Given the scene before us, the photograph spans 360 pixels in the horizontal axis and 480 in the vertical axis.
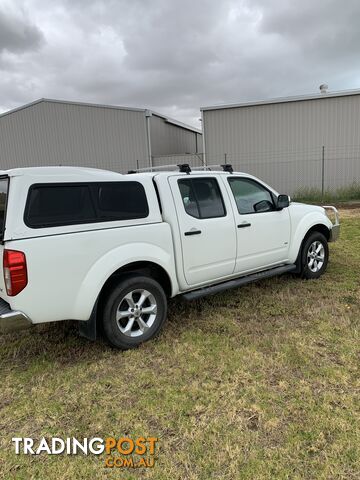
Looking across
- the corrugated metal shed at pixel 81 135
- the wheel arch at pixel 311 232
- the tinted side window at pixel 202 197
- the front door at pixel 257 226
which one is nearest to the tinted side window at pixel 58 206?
the tinted side window at pixel 202 197

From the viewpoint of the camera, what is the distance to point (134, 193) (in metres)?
3.72

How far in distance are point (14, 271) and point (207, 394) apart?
1833 millimetres

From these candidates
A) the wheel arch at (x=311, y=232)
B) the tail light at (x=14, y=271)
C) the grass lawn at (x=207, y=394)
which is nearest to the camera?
the grass lawn at (x=207, y=394)

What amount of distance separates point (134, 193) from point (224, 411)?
7.14ft

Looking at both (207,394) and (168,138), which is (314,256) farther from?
(168,138)

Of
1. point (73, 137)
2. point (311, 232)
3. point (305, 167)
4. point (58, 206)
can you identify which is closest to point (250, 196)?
point (311, 232)

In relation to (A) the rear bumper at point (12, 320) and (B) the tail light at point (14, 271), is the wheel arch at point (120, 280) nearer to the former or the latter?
(A) the rear bumper at point (12, 320)

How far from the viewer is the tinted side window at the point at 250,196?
15.2 ft

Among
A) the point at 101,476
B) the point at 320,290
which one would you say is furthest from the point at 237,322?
the point at 101,476

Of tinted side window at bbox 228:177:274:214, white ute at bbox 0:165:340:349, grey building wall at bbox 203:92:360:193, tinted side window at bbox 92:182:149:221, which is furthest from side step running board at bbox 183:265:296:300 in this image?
grey building wall at bbox 203:92:360:193

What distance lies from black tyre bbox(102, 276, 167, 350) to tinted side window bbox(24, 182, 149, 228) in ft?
2.24

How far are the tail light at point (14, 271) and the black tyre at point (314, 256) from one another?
391 cm

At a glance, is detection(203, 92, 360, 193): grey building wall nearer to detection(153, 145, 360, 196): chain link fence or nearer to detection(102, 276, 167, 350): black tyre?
detection(153, 145, 360, 196): chain link fence

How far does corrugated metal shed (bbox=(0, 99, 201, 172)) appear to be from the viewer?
2039 cm
